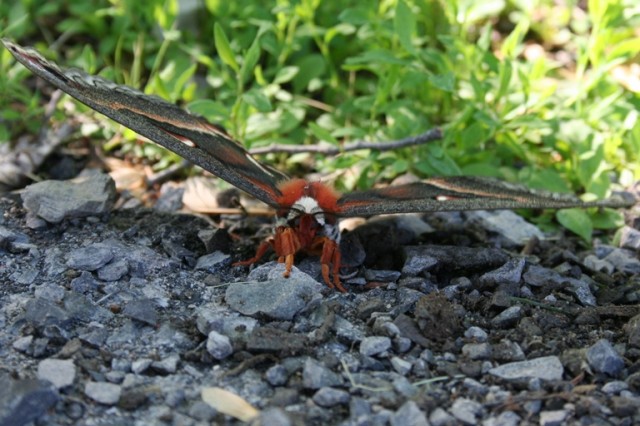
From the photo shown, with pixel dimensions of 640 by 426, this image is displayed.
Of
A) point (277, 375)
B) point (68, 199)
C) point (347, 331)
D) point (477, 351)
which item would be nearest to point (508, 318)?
point (477, 351)

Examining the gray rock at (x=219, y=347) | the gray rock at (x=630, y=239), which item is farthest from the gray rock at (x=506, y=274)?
the gray rock at (x=219, y=347)

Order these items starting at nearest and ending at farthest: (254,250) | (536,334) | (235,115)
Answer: (536,334) < (254,250) < (235,115)

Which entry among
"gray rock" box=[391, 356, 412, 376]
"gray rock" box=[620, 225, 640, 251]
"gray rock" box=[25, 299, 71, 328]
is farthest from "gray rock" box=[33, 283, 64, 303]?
"gray rock" box=[620, 225, 640, 251]

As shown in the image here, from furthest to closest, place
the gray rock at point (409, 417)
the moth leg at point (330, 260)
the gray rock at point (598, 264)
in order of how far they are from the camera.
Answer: the gray rock at point (598, 264), the moth leg at point (330, 260), the gray rock at point (409, 417)

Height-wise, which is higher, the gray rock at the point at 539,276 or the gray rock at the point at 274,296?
the gray rock at the point at 539,276

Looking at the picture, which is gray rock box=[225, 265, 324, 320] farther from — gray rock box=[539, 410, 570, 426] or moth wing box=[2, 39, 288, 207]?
gray rock box=[539, 410, 570, 426]

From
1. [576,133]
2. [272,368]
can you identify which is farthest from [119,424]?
[576,133]

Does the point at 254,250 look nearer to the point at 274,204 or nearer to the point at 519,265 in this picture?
the point at 274,204

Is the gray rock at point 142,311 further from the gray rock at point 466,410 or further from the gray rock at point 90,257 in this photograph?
the gray rock at point 466,410
